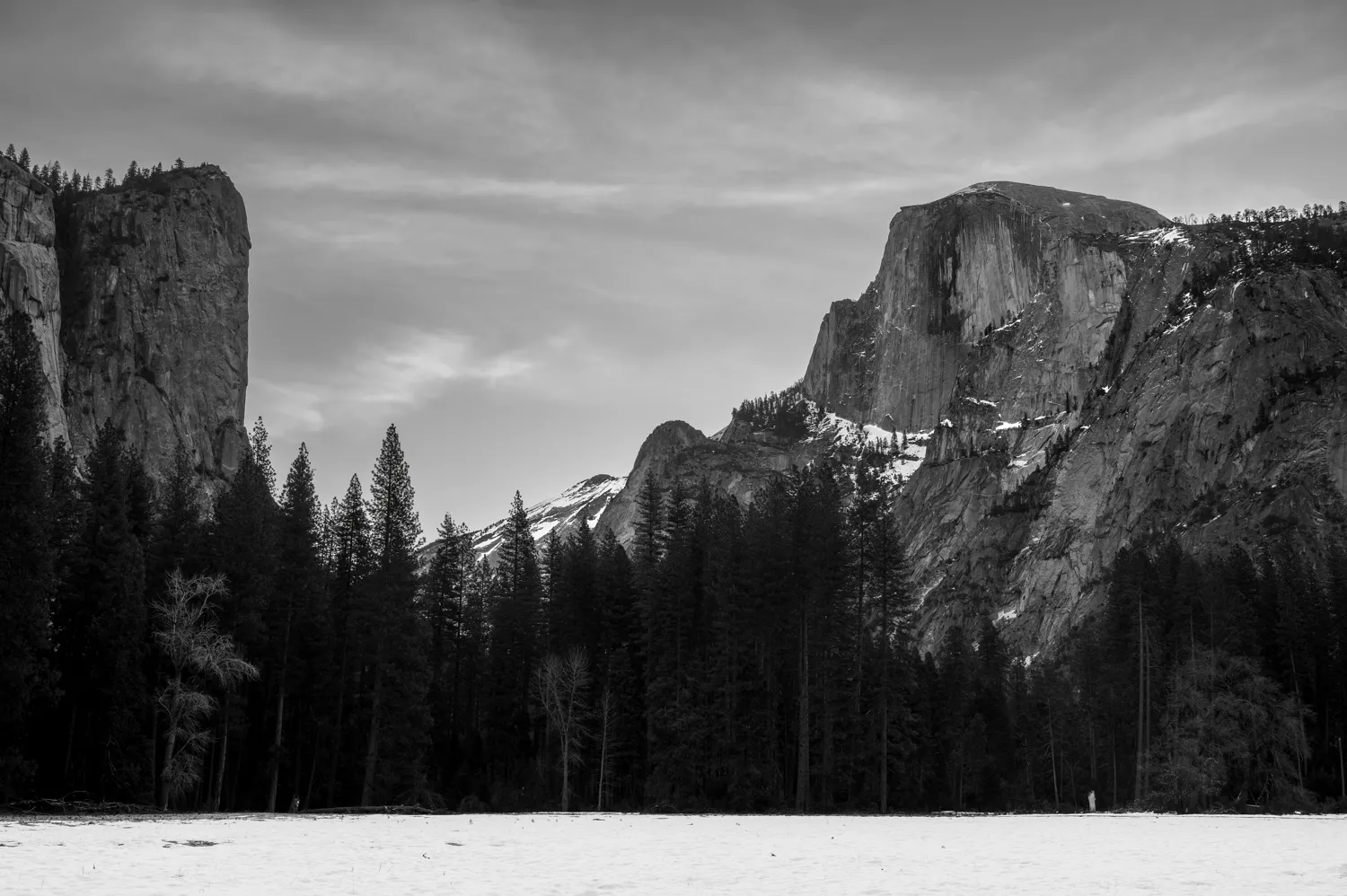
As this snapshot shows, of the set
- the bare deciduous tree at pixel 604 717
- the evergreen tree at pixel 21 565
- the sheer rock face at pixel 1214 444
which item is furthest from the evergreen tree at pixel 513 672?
the sheer rock face at pixel 1214 444

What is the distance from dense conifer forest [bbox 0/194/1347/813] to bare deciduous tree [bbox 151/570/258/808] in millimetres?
146

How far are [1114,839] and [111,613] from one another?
29.8 meters

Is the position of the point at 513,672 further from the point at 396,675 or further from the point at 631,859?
the point at 631,859

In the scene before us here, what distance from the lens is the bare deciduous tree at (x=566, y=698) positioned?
49.1 meters

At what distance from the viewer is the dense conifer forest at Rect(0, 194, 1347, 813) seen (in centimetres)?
3581

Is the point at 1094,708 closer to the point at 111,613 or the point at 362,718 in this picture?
the point at 362,718

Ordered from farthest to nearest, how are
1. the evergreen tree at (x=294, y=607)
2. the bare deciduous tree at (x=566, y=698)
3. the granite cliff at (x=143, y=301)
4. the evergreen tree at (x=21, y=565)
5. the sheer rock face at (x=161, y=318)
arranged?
the sheer rock face at (x=161, y=318), the granite cliff at (x=143, y=301), the bare deciduous tree at (x=566, y=698), the evergreen tree at (x=294, y=607), the evergreen tree at (x=21, y=565)

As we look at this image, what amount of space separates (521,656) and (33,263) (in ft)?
345

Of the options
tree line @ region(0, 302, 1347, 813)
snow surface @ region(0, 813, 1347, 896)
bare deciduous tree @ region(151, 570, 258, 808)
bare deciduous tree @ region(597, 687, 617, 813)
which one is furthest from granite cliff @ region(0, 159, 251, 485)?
snow surface @ region(0, 813, 1347, 896)

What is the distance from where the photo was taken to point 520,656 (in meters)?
58.9

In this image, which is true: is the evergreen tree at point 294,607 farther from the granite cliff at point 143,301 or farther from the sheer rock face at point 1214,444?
the sheer rock face at point 1214,444

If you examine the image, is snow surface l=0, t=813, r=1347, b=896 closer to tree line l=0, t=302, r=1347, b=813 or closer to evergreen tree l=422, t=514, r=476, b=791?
tree line l=0, t=302, r=1347, b=813

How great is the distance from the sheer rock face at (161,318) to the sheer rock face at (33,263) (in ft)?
20.1

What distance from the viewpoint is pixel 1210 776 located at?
141 ft
